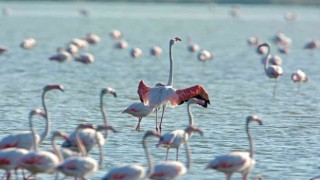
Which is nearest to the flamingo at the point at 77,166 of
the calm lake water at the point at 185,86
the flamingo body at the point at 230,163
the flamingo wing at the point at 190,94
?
the flamingo body at the point at 230,163

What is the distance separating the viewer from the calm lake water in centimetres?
1225

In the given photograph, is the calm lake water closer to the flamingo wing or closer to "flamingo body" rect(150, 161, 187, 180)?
the flamingo wing

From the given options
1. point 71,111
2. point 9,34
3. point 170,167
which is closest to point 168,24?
point 9,34

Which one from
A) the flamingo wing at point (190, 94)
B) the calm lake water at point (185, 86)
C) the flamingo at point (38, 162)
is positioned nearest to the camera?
the flamingo at point (38, 162)

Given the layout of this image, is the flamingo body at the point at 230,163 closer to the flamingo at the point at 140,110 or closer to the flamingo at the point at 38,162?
the flamingo at the point at 38,162

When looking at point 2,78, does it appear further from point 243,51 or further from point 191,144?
point 243,51

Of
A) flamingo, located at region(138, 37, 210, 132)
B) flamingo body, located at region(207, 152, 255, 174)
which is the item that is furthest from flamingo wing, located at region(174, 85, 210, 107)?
flamingo body, located at region(207, 152, 255, 174)

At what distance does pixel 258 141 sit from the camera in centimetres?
1325

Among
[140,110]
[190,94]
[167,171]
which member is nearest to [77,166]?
[167,171]

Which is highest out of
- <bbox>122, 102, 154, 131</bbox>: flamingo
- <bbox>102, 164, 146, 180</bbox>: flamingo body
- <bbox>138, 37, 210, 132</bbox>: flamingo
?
<bbox>138, 37, 210, 132</bbox>: flamingo

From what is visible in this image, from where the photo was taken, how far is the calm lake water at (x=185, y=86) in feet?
40.2

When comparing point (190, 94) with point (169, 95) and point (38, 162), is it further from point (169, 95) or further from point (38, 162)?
Result: point (38, 162)

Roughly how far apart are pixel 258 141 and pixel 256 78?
376 inches

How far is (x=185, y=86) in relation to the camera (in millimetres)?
20656
